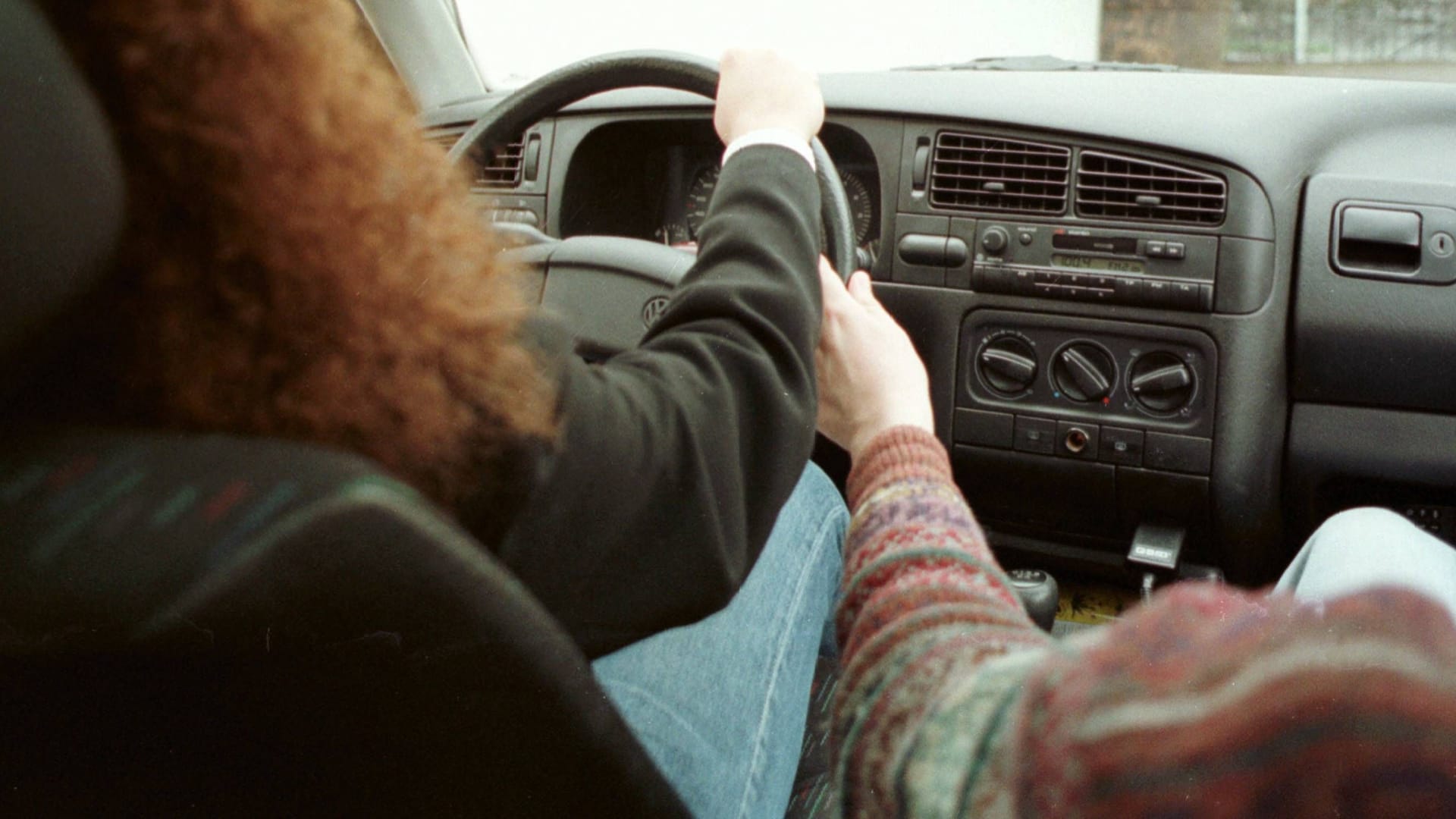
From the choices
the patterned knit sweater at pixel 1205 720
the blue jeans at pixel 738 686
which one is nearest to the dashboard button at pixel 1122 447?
the blue jeans at pixel 738 686

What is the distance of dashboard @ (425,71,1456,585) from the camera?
1433 millimetres

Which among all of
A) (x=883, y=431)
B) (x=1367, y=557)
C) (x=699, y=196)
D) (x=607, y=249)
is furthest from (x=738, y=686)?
(x=699, y=196)

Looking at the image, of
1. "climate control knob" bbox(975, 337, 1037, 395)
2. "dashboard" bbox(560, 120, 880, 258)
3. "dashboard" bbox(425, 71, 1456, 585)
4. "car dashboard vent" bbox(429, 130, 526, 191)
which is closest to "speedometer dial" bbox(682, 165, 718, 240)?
"dashboard" bbox(560, 120, 880, 258)

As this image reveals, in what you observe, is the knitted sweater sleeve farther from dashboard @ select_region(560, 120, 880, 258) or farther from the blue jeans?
dashboard @ select_region(560, 120, 880, 258)

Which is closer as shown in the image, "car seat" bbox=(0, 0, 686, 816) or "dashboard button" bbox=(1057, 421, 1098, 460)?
"car seat" bbox=(0, 0, 686, 816)

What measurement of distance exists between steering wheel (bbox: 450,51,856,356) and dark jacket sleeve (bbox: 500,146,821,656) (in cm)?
45

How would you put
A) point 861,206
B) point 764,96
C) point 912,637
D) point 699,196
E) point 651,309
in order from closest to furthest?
point 912,637 → point 764,96 → point 651,309 → point 861,206 → point 699,196

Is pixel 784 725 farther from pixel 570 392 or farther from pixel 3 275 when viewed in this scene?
pixel 3 275

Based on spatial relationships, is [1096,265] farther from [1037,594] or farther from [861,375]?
[861,375]

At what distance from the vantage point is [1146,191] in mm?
1466

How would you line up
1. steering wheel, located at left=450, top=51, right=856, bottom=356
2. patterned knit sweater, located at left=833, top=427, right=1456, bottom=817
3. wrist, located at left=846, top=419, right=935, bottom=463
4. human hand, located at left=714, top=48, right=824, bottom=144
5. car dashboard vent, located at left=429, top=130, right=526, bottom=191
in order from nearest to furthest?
patterned knit sweater, located at left=833, top=427, right=1456, bottom=817
wrist, located at left=846, top=419, right=935, bottom=463
human hand, located at left=714, top=48, right=824, bottom=144
steering wheel, located at left=450, top=51, right=856, bottom=356
car dashboard vent, located at left=429, top=130, right=526, bottom=191

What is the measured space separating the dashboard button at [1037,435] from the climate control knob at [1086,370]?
0.19 ft

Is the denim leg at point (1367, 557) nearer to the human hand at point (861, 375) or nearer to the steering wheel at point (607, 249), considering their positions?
the human hand at point (861, 375)

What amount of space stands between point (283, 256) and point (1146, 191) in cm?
130
